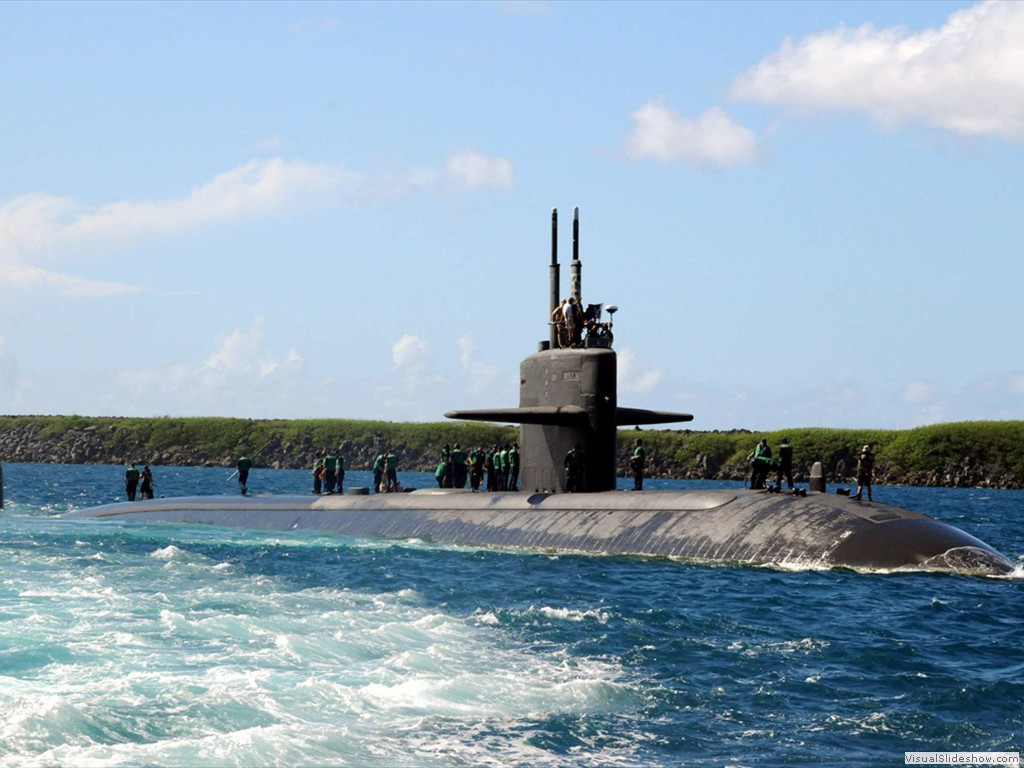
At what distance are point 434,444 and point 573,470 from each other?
8257cm

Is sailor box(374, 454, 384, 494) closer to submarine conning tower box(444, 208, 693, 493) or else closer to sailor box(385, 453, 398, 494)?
sailor box(385, 453, 398, 494)

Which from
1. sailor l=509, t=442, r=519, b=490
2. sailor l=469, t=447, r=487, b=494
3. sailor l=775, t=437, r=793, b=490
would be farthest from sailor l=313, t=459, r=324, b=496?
sailor l=775, t=437, r=793, b=490

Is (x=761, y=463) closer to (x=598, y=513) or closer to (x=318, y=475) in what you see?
(x=598, y=513)

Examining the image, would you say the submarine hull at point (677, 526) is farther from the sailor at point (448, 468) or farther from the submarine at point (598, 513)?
the sailor at point (448, 468)

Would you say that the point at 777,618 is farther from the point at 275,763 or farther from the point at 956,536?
the point at 275,763

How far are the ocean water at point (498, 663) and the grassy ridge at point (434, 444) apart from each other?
203 ft

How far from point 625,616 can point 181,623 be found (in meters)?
5.79

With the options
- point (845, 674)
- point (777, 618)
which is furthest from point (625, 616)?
point (845, 674)

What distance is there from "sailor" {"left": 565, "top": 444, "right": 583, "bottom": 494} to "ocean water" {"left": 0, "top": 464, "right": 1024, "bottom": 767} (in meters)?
3.71

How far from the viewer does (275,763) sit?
1088 cm

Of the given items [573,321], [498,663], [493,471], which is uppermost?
[573,321]

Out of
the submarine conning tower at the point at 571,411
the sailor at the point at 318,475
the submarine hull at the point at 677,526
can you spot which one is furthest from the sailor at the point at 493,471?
the sailor at the point at 318,475

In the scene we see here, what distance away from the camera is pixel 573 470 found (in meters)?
28.2

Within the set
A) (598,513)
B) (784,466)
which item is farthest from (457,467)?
(784,466)
